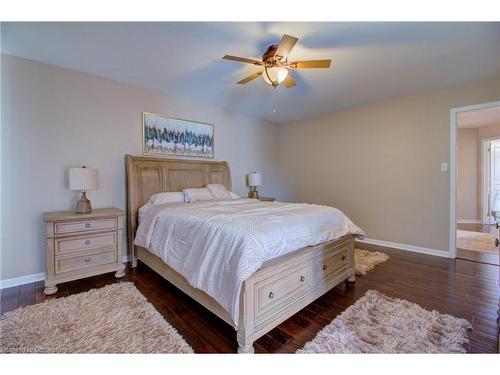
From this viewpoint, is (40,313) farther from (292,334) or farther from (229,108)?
(229,108)

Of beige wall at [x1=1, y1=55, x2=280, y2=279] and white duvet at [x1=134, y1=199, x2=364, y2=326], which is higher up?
beige wall at [x1=1, y1=55, x2=280, y2=279]

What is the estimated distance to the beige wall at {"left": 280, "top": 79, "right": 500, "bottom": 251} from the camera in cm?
336

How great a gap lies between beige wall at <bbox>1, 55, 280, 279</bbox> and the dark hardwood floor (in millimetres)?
632

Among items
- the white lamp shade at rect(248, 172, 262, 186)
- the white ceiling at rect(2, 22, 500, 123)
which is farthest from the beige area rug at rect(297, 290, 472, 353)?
the white lamp shade at rect(248, 172, 262, 186)

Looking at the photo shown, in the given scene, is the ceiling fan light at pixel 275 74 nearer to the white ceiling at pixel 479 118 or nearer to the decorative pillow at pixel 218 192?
the decorative pillow at pixel 218 192

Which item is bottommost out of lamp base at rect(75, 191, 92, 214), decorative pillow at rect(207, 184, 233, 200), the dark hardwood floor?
the dark hardwood floor

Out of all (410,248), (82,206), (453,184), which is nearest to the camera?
(82,206)

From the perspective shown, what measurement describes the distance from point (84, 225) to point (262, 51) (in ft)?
8.72

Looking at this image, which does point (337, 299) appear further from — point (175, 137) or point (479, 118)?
point (479, 118)

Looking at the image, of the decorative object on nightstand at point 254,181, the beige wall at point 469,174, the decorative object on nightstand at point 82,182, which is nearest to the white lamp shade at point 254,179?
the decorative object on nightstand at point 254,181

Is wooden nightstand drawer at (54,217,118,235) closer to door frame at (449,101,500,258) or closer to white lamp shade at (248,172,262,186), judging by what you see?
white lamp shade at (248,172,262,186)

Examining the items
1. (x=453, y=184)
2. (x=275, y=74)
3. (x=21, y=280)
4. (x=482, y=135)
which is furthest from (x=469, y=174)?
(x=21, y=280)

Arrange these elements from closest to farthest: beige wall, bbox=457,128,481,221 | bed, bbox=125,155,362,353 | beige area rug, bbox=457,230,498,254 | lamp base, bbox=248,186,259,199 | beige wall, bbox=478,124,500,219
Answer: bed, bbox=125,155,362,353
beige area rug, bbox=457,230,498,254
lamp base, bbox=248,186,259,199
beige wall, bbox=478,124,500,219
beige wall, bbox=457,128,481,221

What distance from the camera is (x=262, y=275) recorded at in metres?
1.53
